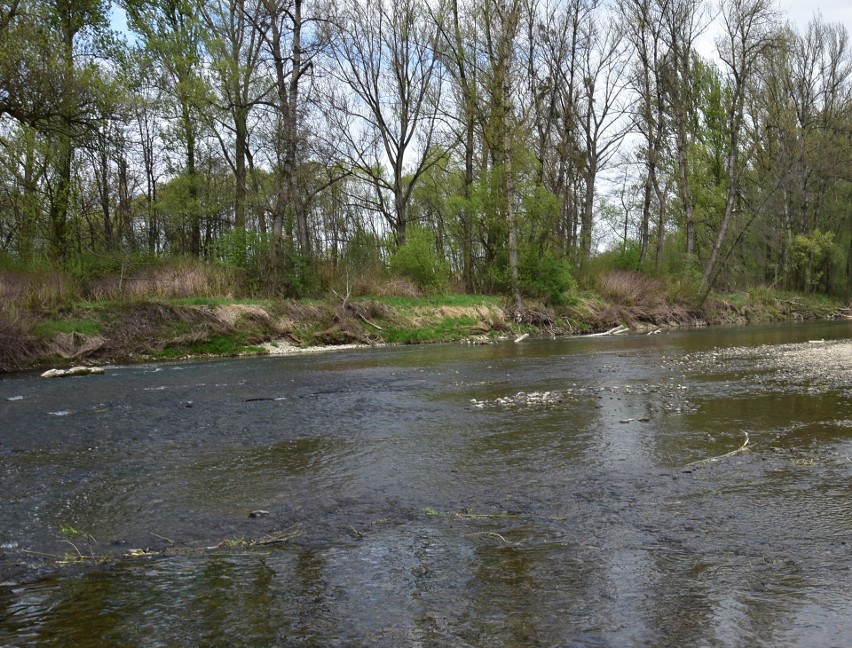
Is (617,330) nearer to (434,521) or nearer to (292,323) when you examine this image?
(292,323)

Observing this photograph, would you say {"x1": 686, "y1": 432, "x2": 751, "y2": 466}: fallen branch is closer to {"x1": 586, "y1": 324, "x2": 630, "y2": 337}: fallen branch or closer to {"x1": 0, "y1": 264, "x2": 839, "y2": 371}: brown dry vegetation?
{"x1": 0, "y1": 264, "x2": 839, "y2": 371}: brown dry vegetation

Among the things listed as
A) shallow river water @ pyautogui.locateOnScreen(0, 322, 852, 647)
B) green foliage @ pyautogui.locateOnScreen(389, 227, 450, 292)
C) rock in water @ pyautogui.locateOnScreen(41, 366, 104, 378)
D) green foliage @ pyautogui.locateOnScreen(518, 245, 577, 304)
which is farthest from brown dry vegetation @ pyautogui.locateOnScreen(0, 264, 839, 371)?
shallow river water @ pyautogui.locateOnScreen(0, 322, 852, 647)

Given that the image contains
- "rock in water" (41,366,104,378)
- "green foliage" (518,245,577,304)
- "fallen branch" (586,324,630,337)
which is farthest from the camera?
"green foliage" (518,245,577,304)

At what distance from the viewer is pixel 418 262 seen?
25.7 metres

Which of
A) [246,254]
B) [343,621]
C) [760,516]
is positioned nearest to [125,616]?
[343,621]

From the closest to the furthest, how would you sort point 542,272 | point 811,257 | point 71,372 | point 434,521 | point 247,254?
point 434,521 < point 71,372 < point 247,254 < point 542,272 < point 811,257

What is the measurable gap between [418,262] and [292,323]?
7.36m

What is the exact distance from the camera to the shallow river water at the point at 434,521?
2.89 meters

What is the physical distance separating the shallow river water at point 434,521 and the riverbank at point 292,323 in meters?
7.27

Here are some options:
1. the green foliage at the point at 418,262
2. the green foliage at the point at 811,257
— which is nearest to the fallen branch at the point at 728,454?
the green foliage at the point at 418,262

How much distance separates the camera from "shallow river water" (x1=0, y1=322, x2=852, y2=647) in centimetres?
289

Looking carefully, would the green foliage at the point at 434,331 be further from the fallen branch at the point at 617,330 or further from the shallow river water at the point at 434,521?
the shallow river water at the point at 434,521

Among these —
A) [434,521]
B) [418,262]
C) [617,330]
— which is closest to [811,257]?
[617,330]

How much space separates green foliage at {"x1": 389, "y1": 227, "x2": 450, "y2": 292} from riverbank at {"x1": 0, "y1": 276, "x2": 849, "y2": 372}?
4.45 feet
